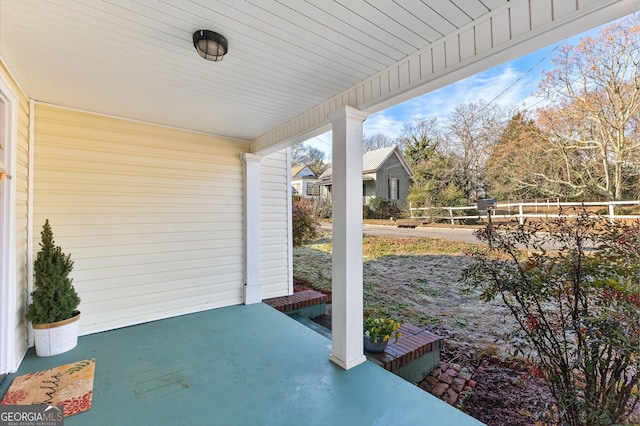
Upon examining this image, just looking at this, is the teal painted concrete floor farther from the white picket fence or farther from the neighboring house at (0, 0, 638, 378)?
the white picket fence

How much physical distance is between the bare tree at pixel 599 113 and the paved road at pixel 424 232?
4.31ft

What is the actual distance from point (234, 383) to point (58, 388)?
1391 mm

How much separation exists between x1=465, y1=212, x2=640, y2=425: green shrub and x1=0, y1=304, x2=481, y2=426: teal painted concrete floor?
28.1 inches

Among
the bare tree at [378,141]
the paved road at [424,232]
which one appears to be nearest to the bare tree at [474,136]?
the paved road at [424,232]

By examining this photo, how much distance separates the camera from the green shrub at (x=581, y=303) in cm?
148

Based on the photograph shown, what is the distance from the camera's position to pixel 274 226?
189 inches

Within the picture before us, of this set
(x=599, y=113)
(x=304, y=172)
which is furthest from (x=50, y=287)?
(x=304, y=172)

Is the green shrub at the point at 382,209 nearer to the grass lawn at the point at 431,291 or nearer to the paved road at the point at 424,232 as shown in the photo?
the paved road at the point at 424,232

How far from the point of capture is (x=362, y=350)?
8.98ft

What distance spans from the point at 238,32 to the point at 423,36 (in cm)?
123

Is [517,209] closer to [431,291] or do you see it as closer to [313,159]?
[431,291]

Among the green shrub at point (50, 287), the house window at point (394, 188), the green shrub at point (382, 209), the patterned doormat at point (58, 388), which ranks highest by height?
the house window at point (394, 188)

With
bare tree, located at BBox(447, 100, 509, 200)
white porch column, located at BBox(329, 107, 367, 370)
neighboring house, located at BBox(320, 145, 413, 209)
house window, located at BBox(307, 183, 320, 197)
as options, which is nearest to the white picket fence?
bare tree, located at BBox(447, 100, 509, 200)

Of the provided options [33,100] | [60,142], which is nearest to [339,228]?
[60,142]
